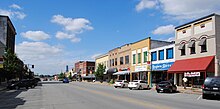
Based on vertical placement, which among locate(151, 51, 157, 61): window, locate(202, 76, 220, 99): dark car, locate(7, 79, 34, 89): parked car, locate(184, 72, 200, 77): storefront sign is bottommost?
locate(7, 79, 34, 89): parked car

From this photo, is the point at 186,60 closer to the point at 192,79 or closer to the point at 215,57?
the point at 192,79

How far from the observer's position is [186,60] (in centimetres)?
3962

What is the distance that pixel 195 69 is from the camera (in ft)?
116

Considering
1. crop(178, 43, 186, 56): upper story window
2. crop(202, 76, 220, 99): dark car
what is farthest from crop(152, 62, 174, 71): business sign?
crop(202, 76, 220, 99): dark car

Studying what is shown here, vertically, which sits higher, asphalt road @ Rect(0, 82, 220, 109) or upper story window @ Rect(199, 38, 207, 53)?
upper story window @ Rect(199, 38, 207, 53)

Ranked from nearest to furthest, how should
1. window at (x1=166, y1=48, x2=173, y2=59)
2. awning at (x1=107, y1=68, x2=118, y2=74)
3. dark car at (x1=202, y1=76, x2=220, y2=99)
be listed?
dark car at (x1=202, y1=76, x2=220, y2=99) → window at (x1=166, y1=48, x2=173, y2=59) → awning at (x1=107, y1=68, x2=118, y2=74)

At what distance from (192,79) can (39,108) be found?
27.4 m

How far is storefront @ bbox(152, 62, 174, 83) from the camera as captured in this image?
150 feet

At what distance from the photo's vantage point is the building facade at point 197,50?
34281 millimetres

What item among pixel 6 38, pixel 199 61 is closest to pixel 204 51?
pixel 199 61

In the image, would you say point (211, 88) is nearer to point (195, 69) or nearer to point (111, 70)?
point (195, 69)

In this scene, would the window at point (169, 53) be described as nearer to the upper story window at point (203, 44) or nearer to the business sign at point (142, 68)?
the business sign at point (142, 68)

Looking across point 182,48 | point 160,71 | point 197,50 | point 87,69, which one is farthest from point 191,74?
point 87,69

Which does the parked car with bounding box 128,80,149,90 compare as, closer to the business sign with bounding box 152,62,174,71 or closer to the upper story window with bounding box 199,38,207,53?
the business sign with bounding box 152,62,174,71
